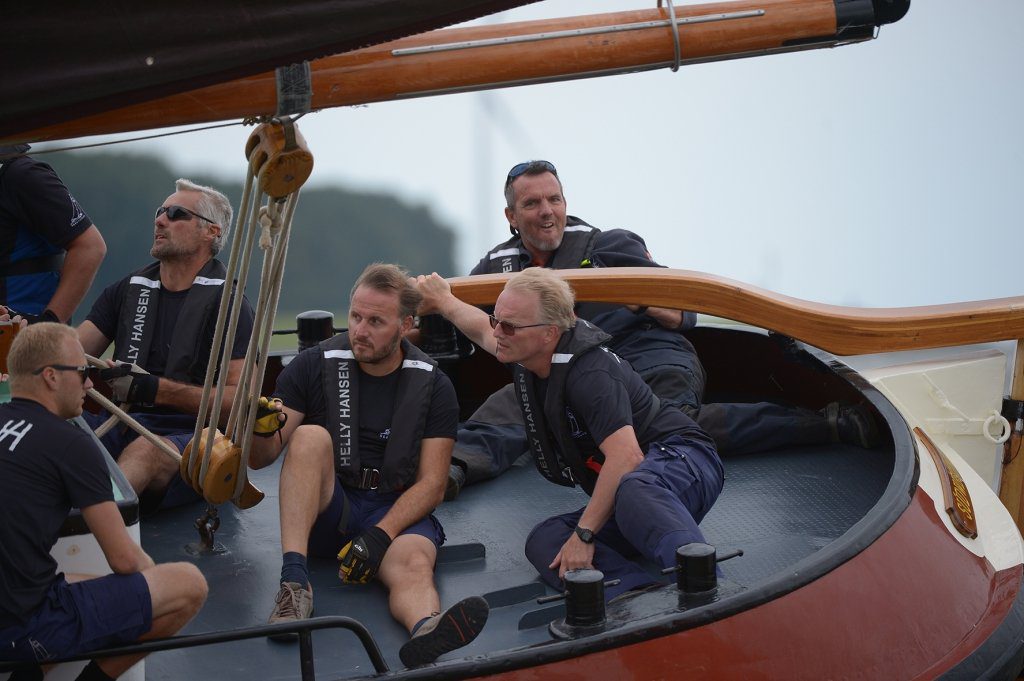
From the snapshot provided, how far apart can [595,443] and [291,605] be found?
31.8 inches

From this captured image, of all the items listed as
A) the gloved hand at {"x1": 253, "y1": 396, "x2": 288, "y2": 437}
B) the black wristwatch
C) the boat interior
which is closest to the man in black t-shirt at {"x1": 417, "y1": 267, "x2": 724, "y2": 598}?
the black wristwatch

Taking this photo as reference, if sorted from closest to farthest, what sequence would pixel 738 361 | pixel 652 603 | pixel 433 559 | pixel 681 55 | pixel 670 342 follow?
pixel 652 603
pixel 681 55
pixel 433 559
pixel 670 342
pixel 738 361

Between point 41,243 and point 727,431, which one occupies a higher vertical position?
point 41,243

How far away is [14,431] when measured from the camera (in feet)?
6.70

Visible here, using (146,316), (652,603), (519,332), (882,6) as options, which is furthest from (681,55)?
(146,316)

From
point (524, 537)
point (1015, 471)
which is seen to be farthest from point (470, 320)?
point (1015, 471)

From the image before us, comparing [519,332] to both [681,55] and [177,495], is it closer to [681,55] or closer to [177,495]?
[681,55]

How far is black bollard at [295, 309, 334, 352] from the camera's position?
4168 millimetres

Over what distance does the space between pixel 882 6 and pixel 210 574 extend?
2.00m

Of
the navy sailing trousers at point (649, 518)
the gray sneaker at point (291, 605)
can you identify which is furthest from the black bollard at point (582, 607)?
the gray sneaker at point (291, 605)

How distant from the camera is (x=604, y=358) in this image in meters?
2.93

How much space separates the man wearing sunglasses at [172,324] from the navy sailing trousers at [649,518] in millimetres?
1007

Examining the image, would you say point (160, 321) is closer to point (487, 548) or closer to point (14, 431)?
point (487, 548)

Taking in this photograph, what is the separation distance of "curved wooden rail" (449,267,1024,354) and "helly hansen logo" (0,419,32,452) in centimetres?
183
